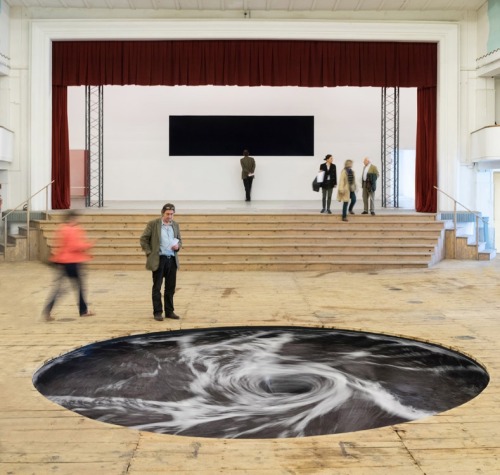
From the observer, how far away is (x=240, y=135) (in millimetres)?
20969

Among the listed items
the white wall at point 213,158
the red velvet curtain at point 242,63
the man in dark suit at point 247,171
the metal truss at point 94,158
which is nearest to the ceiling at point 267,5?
the red velvet curtain at point 242,63

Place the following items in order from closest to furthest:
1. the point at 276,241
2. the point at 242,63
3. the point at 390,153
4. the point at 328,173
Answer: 1. the point at 276,241
2. the point at 328,173
3. the point at 242,63
4. the point at 390,153

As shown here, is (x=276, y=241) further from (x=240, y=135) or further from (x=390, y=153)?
(x=390, y=153)

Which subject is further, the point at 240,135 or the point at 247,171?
the point at 240,135

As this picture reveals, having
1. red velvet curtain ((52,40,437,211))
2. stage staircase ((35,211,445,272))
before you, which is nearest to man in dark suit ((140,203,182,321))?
stage staircase ((35,211,445,272))

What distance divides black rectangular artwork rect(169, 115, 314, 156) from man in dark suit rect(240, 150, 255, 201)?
2.90 feet

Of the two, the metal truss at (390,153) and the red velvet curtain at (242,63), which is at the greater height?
the red velvet curtain at (242,63)

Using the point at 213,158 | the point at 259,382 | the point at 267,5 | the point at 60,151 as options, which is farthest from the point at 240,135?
the point at 259,382

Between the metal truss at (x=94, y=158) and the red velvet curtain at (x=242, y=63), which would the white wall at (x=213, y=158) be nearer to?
the metal truss at (x=94, y=158)

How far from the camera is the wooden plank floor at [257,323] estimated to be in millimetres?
4074

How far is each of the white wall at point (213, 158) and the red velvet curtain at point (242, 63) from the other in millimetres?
4439

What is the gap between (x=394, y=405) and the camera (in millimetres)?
5273

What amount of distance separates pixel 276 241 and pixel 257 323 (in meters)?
6.17

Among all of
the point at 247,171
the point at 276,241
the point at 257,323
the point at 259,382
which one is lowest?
the point at 259,382
